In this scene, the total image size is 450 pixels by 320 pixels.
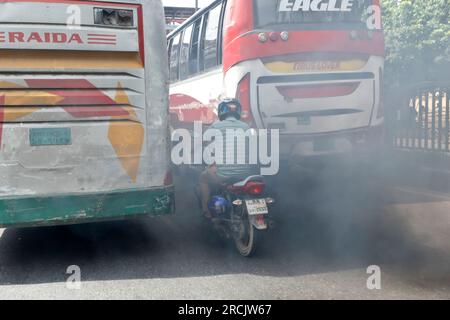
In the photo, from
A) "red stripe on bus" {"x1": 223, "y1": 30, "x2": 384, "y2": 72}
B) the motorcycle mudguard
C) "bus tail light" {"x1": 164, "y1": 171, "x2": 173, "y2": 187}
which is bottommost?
the motorcycle mudguard

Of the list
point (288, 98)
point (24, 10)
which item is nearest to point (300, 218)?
point (288, 98)

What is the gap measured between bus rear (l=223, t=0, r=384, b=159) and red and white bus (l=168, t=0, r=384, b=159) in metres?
0.01

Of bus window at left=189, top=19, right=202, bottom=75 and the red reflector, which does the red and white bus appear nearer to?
the red reflector

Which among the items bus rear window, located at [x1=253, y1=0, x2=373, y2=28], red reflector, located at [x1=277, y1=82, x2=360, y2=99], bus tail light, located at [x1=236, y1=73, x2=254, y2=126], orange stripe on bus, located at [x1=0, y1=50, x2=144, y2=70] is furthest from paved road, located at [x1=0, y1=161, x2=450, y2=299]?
bus rear window, located at [x1=253, y1=0, x2=373, y2=28]

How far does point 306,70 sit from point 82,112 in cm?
399

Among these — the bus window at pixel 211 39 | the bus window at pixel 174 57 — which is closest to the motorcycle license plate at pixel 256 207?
the bus window at pixel 211 39

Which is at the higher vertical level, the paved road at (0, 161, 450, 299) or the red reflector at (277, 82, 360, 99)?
the red reflector at (277, 82, 360, 99)

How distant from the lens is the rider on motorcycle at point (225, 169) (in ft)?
19.5

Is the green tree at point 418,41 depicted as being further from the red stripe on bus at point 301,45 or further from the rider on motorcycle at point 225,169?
the rider on motorcycle at point 225,169

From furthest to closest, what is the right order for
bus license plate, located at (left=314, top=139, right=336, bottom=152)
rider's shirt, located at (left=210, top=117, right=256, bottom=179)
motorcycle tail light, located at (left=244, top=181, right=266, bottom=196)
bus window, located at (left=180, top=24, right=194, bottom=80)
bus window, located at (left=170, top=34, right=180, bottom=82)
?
bus window, located at (left=170, top=34, right=180, bottom=82) < bus window, located at (left=180, top=24, right=194, bottom=80) < bus license plate, located at (left=314, top=139, right=336, bottom=152) < rider's shirt, located at (left=210, top=117, right=256, bottom=179) < motorcycle tail light, located at (left=244, top=181, right=266, bottom=196)

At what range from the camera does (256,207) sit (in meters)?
5.46

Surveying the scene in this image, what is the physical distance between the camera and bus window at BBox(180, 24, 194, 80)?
11359 millimetres

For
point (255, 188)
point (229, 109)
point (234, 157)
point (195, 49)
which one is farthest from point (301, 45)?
point (255, 188)

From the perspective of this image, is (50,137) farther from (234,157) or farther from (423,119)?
(423,119)
